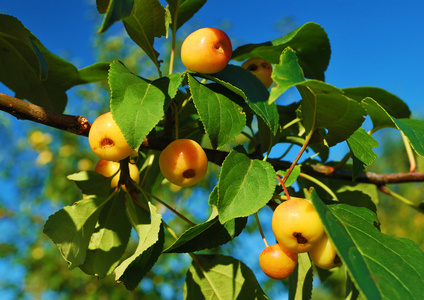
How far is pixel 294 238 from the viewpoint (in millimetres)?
675

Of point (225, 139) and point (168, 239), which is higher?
point (225, 139)

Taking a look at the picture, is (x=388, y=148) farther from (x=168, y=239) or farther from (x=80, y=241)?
(x=80, y=241)

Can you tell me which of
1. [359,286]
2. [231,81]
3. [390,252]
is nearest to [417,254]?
[390,252]

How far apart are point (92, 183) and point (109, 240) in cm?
14

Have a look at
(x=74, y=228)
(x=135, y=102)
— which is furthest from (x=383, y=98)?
(x=74, y=228)

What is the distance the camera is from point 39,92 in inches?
45.6

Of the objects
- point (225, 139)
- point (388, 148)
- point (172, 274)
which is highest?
point (225, 139)

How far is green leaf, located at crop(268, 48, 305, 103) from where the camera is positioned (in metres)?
0.58

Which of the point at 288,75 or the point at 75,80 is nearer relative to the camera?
the point at 288,75

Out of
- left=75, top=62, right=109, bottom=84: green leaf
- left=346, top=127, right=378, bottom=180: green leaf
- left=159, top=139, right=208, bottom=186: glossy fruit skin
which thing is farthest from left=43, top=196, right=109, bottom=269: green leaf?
left=346, top=127, right=378, bottom=180: green leaf

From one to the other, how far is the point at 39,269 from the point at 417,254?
4632 millimetres

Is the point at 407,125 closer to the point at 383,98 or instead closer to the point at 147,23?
the point at 383,98

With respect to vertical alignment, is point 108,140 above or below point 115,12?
below

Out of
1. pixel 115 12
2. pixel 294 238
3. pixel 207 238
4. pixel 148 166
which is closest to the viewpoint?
pixel 115 12
